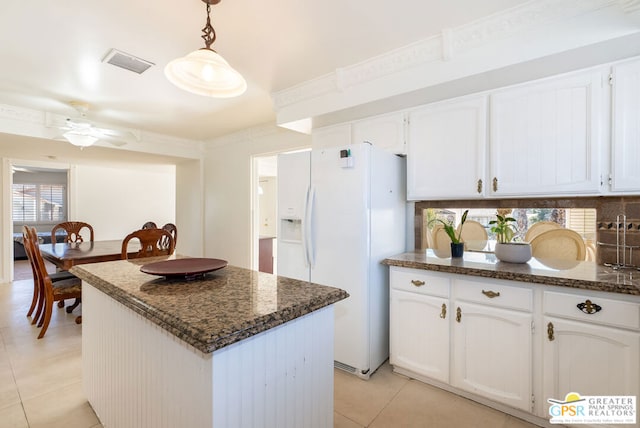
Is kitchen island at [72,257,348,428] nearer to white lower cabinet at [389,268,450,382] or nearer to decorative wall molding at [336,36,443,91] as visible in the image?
white lower cabinet at [389,268,450,382]

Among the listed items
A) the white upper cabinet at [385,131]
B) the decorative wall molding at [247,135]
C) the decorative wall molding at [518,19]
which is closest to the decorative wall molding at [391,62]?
the decorative wall molding at [518,19]

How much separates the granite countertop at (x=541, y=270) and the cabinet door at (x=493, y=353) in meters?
0.23

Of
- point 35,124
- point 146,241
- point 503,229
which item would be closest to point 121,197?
point 35,124

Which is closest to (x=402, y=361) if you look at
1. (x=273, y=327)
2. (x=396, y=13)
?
(x=273, y=327)

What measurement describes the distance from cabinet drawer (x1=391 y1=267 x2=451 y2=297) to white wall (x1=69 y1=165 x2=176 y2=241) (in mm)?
6177

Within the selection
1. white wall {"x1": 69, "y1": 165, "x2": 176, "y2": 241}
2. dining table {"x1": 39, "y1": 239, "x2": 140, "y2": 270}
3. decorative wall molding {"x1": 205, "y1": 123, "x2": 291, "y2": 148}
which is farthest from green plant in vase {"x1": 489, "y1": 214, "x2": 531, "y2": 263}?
white wall {"x1": 69, "y1": 165, "x2": 176, "y2": 241}

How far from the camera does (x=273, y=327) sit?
3.18 ft

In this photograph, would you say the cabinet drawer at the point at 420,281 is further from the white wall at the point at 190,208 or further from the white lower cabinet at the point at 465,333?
the white wall at the point at 190,208

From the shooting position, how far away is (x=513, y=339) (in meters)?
1.81

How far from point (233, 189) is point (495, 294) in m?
3.82

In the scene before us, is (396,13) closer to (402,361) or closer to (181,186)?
(402,361)

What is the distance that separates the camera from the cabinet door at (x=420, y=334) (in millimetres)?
2070

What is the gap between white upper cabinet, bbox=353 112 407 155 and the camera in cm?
257

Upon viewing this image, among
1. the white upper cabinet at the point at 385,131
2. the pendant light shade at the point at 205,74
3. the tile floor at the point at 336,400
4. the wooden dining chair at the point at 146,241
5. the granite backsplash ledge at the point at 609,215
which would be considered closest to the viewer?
the pendant light shade at the point at 205,74
